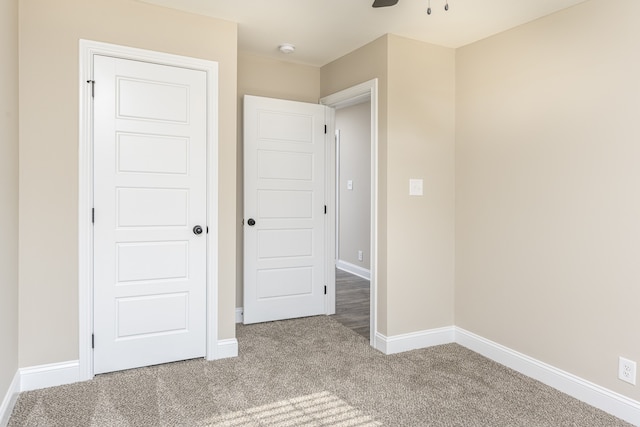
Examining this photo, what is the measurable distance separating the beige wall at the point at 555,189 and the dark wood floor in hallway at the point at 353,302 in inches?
38.1

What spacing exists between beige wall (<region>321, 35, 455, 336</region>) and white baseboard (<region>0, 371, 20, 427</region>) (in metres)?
2.41

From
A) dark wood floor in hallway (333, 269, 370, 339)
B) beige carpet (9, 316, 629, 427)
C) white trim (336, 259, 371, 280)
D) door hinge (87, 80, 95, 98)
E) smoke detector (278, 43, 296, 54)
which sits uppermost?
smoke detector (278, 43, 296, 54)

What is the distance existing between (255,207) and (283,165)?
0.48 metres

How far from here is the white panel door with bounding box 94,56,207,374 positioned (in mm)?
2621

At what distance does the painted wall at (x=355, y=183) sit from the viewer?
5.81 m

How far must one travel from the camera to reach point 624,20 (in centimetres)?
227

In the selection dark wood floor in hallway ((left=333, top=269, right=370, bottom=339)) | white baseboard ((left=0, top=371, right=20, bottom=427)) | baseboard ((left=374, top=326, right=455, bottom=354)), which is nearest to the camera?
white baseboard ((left=0, top=371, right=20, bottom=427))

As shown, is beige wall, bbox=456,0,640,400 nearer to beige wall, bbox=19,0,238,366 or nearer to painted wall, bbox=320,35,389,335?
painted wall, bbox=320,35,389,335

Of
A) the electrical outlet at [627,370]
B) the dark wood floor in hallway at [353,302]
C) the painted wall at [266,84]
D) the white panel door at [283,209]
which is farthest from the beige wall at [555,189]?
the painted wall at [266,84]

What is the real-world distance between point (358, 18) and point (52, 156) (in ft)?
7.33

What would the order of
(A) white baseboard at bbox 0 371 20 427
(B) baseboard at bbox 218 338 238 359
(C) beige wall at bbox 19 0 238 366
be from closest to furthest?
(A) white baseboard at bbox 0 371 20 427 → (C) beige wall at bbox 19 0 238 366 → (B) baseboard at bbox 218 338 238 359

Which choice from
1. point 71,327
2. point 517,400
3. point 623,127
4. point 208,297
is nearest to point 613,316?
point 517,400

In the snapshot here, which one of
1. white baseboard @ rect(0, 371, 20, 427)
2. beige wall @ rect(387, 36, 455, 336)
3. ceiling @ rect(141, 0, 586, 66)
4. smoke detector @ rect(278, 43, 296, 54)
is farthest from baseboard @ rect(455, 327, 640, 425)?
white baseboard @ rect(0, 371, 20, 427)

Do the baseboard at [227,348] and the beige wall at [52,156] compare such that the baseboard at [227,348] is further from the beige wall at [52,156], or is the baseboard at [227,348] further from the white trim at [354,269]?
the white trim at [354,269]
